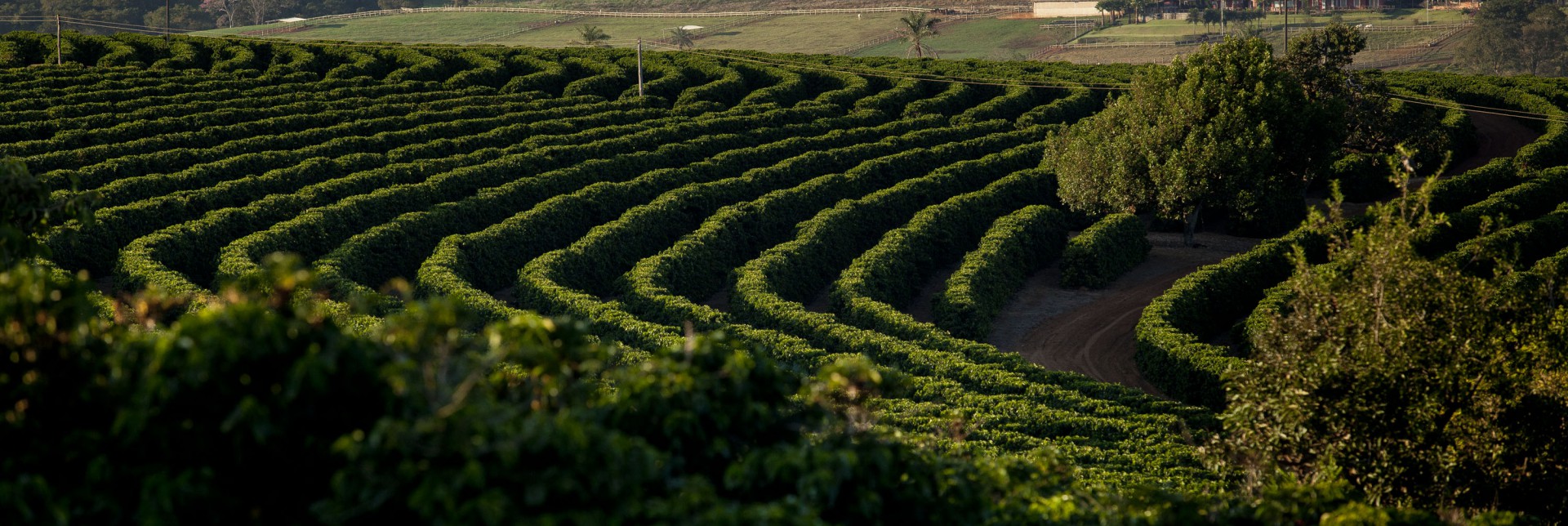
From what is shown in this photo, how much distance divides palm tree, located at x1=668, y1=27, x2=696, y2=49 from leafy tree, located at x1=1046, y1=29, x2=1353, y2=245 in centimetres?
9411

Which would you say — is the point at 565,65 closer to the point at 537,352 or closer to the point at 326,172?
the point at 326,172

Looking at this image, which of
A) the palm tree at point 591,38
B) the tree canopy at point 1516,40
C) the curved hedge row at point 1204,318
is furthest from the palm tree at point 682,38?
the curved hedge row at point 1204,318

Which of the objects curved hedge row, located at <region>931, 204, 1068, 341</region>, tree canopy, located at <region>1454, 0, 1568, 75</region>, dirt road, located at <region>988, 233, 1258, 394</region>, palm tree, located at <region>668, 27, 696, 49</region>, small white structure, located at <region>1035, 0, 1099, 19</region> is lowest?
dirt road, located at <region>988, 233, 1258, 394</region>

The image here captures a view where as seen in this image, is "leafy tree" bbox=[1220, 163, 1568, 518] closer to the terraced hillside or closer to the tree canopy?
the terraced hillside

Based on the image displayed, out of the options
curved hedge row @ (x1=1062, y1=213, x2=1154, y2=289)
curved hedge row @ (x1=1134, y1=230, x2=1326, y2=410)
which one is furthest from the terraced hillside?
curved hedge row @ (x1=1062, y1=213, x2=1154, y2=289)

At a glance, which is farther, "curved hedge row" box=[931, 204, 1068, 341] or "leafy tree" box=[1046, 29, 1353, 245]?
"leafy tree" box=[1046, 29, 1353, 245]

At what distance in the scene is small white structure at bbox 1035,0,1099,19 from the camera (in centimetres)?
16138

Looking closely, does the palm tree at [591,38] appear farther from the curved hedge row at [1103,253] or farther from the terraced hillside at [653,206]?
the curved hedge row at [1103,253]

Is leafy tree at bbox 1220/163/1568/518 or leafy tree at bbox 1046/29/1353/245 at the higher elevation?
leafy tree at bbox 1046/29/1353/245

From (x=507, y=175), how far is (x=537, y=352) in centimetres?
3994

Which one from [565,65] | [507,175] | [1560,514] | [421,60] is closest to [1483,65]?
[565,65]

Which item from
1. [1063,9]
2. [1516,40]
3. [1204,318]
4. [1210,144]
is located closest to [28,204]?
[1204,318]

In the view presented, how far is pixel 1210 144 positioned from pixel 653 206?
1980cm

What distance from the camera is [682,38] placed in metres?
142
